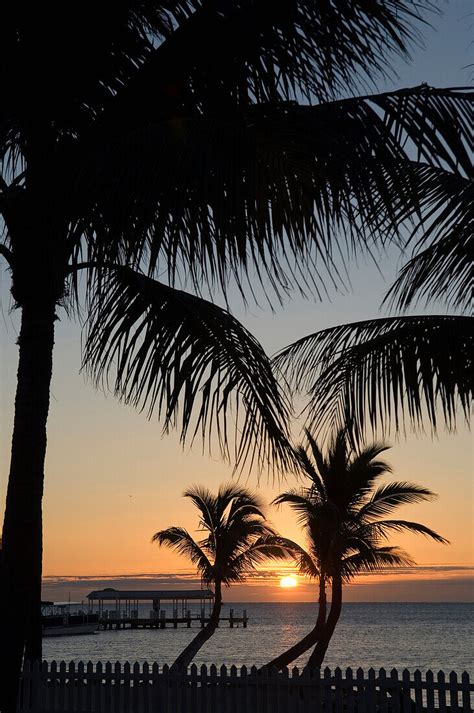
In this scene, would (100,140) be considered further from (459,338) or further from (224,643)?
(224,643)

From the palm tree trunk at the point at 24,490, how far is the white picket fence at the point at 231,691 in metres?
5.52

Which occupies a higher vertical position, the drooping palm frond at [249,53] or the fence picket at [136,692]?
the drooping palm frond at [249,53]

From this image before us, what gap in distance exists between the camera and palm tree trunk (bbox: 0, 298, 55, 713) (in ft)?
20.4

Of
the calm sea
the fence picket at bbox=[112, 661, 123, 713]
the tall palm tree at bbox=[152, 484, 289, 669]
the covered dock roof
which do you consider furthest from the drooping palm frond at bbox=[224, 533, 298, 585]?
the covered dock roof

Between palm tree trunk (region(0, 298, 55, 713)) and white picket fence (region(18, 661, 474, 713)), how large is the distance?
5.52 m

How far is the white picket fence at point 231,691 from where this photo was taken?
10828mm

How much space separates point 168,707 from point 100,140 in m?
8.66

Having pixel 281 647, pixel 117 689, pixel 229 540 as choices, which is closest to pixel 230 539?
pixel 229 540

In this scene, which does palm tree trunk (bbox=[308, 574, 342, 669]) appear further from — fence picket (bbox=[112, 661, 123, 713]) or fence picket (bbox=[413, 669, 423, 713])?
fence picket (bbox=[413, 669, 423, 713])

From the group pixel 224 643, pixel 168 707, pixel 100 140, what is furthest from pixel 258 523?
pixel 224 643

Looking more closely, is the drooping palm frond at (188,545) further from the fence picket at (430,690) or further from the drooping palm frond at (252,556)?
the fence picket at (430,690)

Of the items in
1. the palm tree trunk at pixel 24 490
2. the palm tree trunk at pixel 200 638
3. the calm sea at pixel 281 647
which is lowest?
the calm sea at pixel 281 647

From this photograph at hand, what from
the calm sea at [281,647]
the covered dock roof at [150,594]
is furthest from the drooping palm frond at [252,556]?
the covered dock roof at [150,594]

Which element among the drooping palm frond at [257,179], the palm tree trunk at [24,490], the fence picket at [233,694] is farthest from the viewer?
the fence picket at [233,694]
